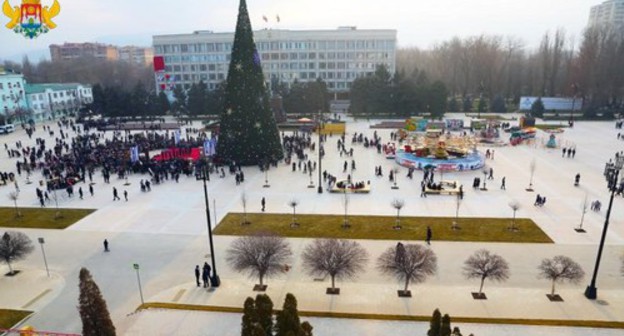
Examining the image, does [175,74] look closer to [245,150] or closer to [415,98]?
[415,98]

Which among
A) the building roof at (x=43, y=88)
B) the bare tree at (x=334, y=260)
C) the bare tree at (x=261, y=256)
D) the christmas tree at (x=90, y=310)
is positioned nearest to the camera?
the christmas tree at (x=90, y=310)

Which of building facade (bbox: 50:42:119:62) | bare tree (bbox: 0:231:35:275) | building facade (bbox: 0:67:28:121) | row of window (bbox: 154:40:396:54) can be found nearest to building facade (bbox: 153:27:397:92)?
row of window (bbox: 154:40:396:54)

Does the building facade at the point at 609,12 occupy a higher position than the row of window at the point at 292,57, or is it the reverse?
the building facade at the point at 609,12

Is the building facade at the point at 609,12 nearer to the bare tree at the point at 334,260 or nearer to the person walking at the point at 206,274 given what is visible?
the bare tree at the point at 334,260

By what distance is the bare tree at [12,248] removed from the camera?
18.2 m

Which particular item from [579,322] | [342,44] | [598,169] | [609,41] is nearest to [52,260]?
[579,322]

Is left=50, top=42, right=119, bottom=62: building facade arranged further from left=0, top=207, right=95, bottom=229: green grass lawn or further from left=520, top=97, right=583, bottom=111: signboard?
left=0, top=207, right=95, bottom=229: green grass lawn

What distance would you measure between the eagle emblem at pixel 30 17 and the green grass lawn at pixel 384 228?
17475 mm

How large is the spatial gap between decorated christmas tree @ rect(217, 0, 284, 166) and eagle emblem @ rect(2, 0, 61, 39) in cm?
1381

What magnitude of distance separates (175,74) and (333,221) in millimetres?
84113

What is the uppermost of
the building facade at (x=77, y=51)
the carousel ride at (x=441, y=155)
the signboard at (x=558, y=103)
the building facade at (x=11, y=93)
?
the building facade at (x=77, y=51)

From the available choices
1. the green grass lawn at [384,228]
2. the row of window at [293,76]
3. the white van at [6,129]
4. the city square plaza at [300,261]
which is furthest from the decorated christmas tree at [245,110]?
the row of window at [293,76]

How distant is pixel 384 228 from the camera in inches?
901

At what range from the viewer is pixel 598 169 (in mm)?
35438
